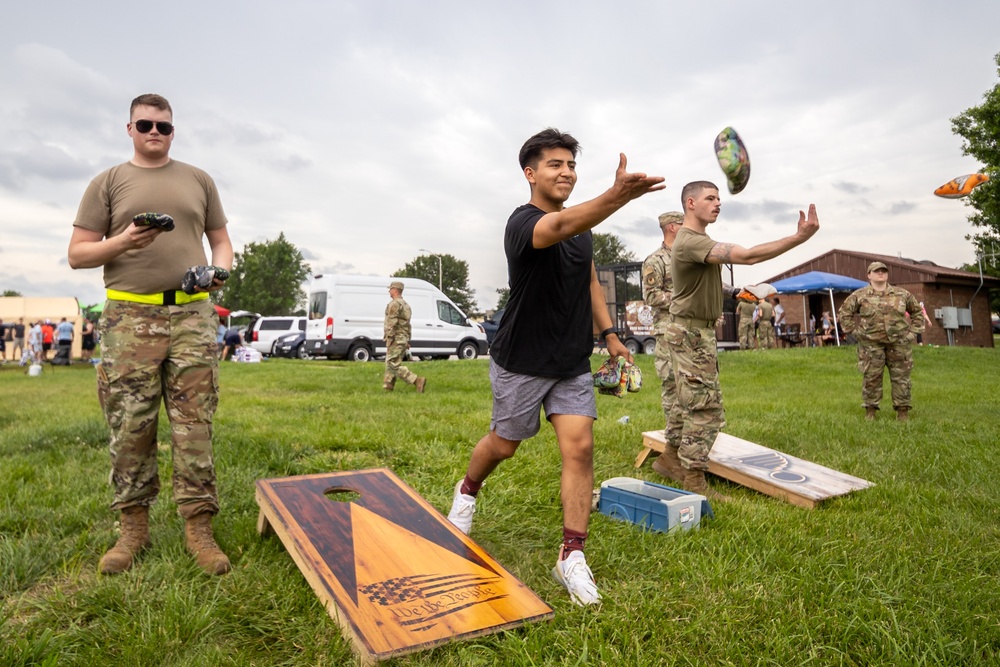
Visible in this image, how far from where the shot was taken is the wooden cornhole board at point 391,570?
8.02 ft

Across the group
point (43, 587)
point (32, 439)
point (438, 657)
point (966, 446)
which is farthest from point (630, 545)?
point (32, 439)

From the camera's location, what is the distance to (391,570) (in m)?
2.84

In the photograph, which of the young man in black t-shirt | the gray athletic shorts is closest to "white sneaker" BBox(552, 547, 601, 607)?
the young man in black t-shirt

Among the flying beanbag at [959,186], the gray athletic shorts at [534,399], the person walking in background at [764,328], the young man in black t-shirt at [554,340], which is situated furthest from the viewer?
the person walking in background at [764,328]

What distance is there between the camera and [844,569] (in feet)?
10.3

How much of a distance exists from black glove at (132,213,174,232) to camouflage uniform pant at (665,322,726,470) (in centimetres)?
349

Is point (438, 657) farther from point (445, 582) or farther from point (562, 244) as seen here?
point (562, 244)

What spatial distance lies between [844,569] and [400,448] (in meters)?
3.62

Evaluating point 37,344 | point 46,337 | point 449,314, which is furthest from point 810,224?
point 46,337

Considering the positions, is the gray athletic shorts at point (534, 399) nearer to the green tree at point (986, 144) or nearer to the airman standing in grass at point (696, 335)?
the airman standing in grass at point (696, 335)

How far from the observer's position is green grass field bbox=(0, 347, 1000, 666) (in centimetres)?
246

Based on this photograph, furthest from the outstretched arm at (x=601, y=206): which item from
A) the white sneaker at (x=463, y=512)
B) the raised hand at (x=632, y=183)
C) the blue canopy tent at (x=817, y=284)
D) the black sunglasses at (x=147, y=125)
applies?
the blue canopy tent at (x=817, y=284)

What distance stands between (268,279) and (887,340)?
7759cm

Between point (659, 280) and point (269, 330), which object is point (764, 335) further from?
point (269, 330)
